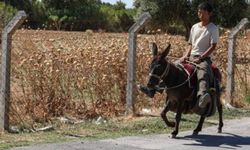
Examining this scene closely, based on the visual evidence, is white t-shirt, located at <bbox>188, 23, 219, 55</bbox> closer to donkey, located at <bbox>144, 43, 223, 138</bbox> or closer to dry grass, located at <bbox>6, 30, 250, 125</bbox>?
donkey, located at <bbox>144, 43, 223, 138</bbox>

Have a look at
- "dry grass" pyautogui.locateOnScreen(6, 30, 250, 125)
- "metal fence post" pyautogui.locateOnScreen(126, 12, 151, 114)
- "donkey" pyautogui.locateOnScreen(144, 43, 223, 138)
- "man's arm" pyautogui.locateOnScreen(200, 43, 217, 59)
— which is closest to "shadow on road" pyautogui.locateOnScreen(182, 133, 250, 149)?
"donkey" pyautogui.locateOnScreen(144, 43, 223, 138)

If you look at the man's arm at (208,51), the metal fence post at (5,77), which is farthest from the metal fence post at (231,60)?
the metal fence post at (5,77)

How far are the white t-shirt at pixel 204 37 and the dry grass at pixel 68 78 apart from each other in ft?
8.67

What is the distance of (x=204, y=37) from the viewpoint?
10.8 metres

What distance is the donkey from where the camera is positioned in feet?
33.4

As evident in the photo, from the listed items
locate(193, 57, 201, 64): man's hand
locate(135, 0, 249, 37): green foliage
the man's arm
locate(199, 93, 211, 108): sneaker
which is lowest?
locate(199, 93, 211, 108): sneaker

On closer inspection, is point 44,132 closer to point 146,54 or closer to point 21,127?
point 21,127

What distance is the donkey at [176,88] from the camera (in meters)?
10.2

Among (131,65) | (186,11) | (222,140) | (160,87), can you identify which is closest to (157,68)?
(160,87)

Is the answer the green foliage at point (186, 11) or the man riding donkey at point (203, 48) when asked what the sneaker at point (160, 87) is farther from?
the green foliage at point (186, 11)

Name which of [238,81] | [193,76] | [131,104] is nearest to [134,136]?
[193,76]

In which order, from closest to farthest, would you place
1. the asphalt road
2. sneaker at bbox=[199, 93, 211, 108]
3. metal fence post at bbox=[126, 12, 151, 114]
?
the asphalt road → sneaker at bbox=[199, 93, 211, 108] → metal fence post at bbox=[126, 12, 151, 114]

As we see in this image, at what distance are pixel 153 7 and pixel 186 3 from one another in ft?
6.43

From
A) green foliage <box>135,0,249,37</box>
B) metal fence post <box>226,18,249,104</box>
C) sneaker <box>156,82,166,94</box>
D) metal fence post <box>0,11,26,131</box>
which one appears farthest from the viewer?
green foliage <box>135,0,249,37</box>
